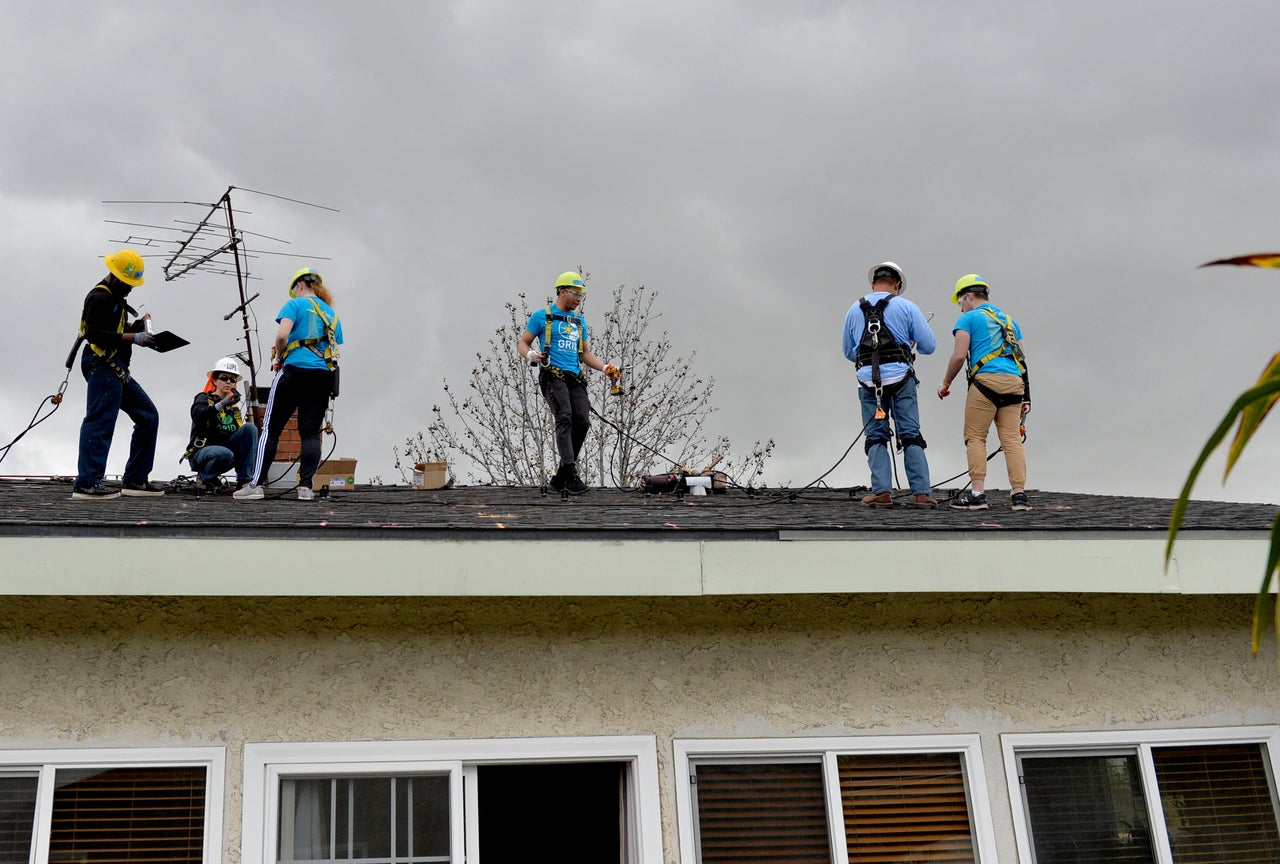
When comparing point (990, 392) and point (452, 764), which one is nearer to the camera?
point (452, 764)

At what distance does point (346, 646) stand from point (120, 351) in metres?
3.64

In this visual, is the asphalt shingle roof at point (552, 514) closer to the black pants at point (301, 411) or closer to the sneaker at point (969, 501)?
the sneaker at point (969, 501)

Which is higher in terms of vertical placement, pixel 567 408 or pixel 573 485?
pixel 567 408

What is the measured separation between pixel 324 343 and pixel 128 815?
13.0 ft

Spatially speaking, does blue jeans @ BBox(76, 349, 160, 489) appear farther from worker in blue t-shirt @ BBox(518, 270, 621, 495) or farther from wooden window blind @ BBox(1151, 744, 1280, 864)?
wooden window blind @ BBox(1151, 744, 1280, 864)

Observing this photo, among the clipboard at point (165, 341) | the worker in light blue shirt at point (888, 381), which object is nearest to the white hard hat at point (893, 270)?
the worker in light blue shirt at point (888, 381)

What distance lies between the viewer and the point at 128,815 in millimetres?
5137

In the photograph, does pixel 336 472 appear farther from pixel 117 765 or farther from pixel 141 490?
pixel 117 765

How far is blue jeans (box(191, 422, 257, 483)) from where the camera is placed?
28.5 ft

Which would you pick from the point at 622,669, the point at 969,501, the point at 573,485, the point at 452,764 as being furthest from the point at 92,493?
the point at 969,501

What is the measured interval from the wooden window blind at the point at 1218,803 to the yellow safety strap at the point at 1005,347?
3078mm

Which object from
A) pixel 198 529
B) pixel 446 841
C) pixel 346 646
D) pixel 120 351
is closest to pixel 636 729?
pixel 446 841

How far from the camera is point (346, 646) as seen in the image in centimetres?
549

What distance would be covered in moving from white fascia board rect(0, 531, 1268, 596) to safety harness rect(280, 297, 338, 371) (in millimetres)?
3471
